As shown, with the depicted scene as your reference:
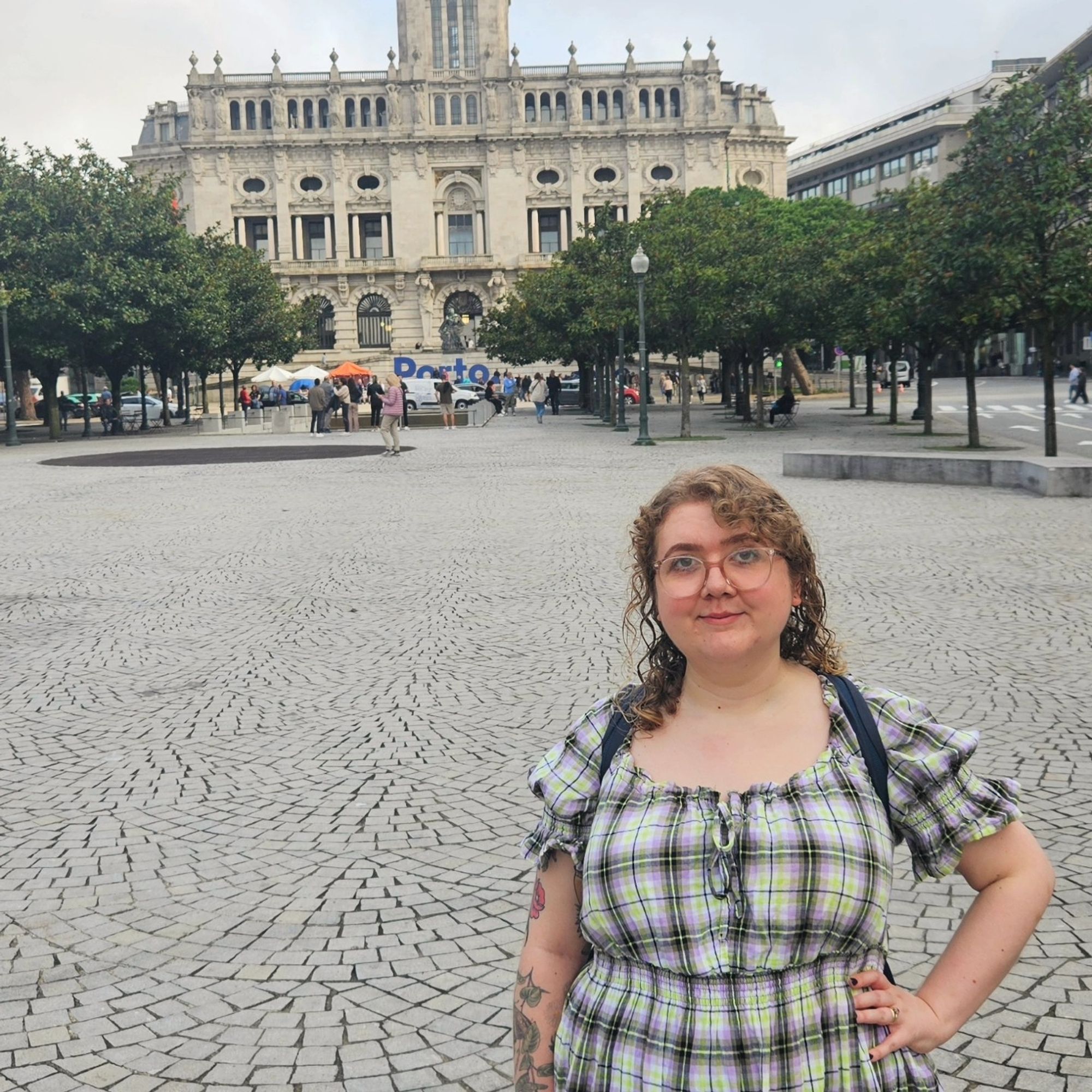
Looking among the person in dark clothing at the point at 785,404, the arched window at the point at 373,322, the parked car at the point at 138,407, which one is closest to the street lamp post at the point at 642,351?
the person in dark clothing at the point at 785,404

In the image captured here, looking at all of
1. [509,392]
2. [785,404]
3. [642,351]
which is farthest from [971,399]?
[509,392]

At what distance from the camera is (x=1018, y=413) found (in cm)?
4194

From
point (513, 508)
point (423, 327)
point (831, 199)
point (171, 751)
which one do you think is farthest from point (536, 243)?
point (171, 751)

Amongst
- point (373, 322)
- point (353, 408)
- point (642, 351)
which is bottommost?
point (353, 408)

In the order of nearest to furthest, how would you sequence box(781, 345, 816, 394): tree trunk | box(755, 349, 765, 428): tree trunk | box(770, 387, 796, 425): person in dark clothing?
box(770, 387, 796, 425): person in dark clothing
box(755, 349, 765, 428): tree trunk
box(781, 345, 816, 394): tree trunk

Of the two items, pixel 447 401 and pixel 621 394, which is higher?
pixel 621 394

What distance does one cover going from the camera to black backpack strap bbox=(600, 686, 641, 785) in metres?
2.11

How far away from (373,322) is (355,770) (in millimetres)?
92477

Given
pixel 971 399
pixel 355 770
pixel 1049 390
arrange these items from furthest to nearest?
pixel 971 399 < pixel 1049 390 < pixel 355 770

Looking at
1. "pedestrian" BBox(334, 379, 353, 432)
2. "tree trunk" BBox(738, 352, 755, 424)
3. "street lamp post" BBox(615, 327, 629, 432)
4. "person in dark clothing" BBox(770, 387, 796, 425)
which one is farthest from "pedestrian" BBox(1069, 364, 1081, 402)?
"pedestrian" BBox(334, 379, 353, 432)

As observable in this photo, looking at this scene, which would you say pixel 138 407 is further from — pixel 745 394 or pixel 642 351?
pixel 642 351

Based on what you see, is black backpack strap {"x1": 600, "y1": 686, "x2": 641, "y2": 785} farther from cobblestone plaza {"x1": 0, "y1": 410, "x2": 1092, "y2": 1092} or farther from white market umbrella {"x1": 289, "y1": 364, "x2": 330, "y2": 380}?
white market umbrella {"x1": 289, "y1": 364, "x2": 330, "y2": 380}

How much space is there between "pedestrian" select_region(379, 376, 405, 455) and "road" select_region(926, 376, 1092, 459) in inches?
499

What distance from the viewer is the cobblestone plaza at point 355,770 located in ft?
11.6
